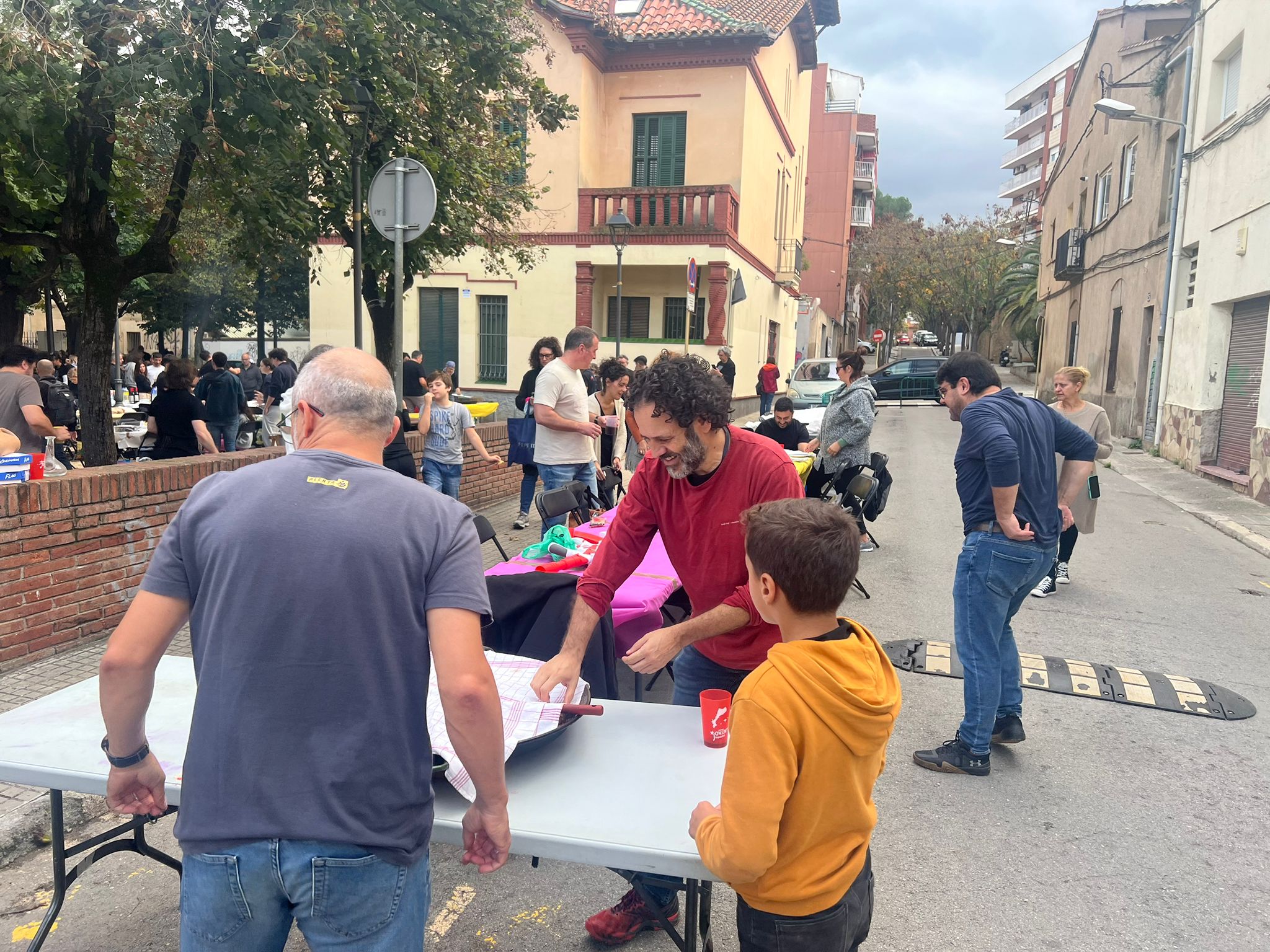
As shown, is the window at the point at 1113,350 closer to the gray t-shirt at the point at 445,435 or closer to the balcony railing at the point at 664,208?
the balcony railing at the point at 664,208

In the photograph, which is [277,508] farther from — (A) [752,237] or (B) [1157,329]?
(A) [752,237]

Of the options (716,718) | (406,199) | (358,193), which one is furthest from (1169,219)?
(716,718)

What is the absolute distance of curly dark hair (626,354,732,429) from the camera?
2770mm

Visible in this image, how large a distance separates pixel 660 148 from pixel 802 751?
2225 cm

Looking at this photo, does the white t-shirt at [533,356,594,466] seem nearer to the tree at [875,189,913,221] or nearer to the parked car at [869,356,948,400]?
the parked car at [869,356,948,400]

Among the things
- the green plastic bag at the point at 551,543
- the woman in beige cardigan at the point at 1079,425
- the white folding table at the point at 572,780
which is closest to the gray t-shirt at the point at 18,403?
the green plastic bag at the point at 551,543

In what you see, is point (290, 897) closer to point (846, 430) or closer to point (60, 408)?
point (846, 430)

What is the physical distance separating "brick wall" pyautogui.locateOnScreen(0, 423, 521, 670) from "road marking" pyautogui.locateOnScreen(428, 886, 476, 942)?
3413mm

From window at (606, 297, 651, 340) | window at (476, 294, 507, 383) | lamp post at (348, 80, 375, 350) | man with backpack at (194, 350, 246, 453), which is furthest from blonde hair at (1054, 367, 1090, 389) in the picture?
window at (476, 294, 507, 383)

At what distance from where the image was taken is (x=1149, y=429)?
1778 cm

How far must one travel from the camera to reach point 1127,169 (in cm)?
2117

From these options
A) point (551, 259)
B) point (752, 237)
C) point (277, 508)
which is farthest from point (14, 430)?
point (752, 237)

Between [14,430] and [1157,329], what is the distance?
18.1 metres

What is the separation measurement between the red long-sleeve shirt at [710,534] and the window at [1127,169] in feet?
70.4
